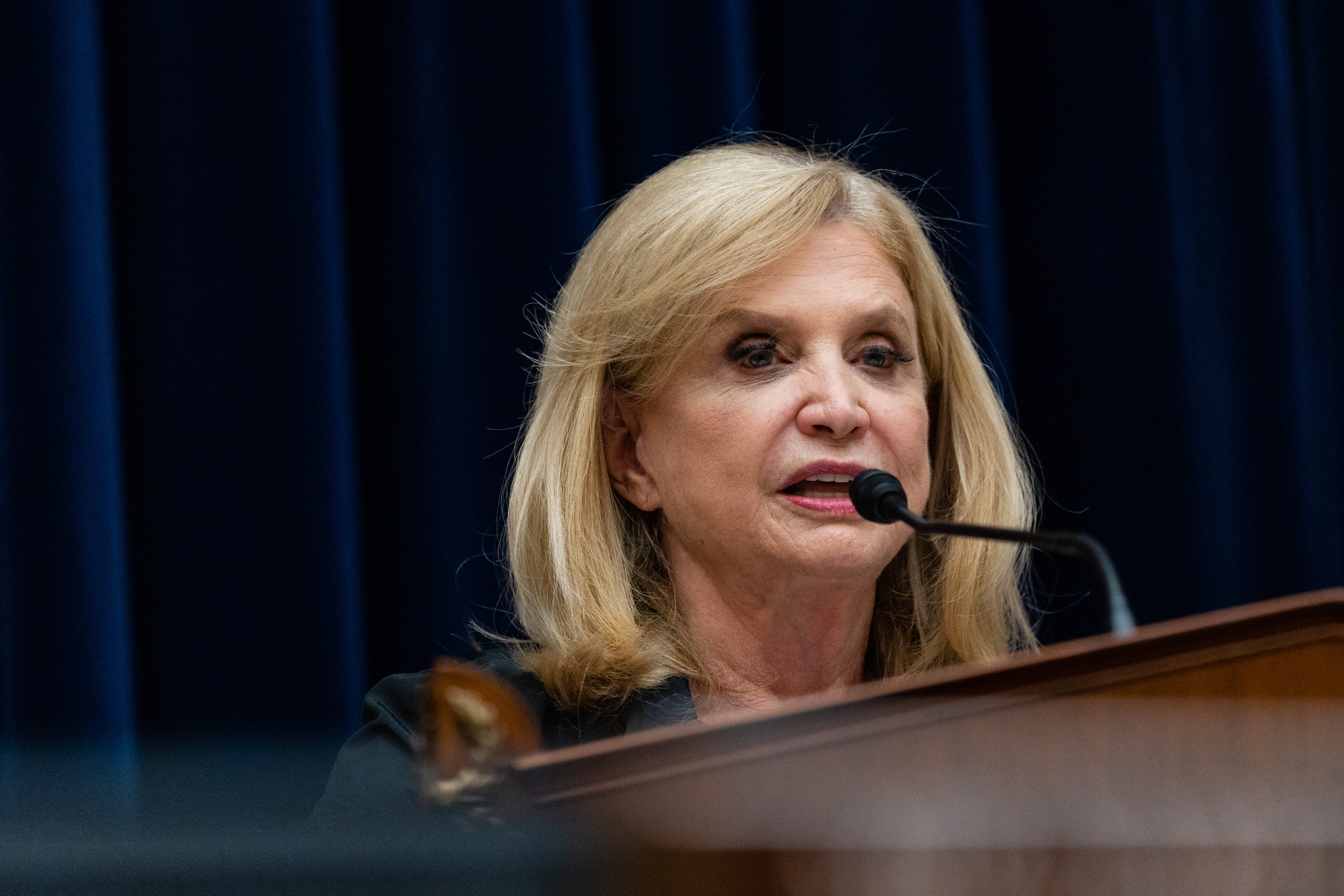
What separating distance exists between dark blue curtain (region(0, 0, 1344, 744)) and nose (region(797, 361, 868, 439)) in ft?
1.47

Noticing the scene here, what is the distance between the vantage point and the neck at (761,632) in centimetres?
129

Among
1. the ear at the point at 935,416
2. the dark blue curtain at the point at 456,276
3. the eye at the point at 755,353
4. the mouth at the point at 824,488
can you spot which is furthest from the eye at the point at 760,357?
the dark blue curtain at the point at 456,276

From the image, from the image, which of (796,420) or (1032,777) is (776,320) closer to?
(796,420)

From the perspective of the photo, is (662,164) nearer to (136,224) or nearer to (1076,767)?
(136,224)

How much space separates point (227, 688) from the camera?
4.75 feet

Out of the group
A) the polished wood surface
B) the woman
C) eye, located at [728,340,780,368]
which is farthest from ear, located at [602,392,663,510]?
the polished wood surface

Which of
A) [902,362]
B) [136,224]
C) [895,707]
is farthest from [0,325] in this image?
[895,707]

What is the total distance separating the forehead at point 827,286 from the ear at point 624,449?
156 mm

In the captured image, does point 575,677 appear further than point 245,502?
No

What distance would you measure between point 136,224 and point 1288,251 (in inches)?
55.2

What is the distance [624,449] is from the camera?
54.0 inches

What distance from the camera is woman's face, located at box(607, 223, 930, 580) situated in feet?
3.98

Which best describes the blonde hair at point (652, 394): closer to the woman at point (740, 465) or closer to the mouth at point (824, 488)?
the woman at point (740, 465)

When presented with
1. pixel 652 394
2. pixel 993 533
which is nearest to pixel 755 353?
pixel 652 394
